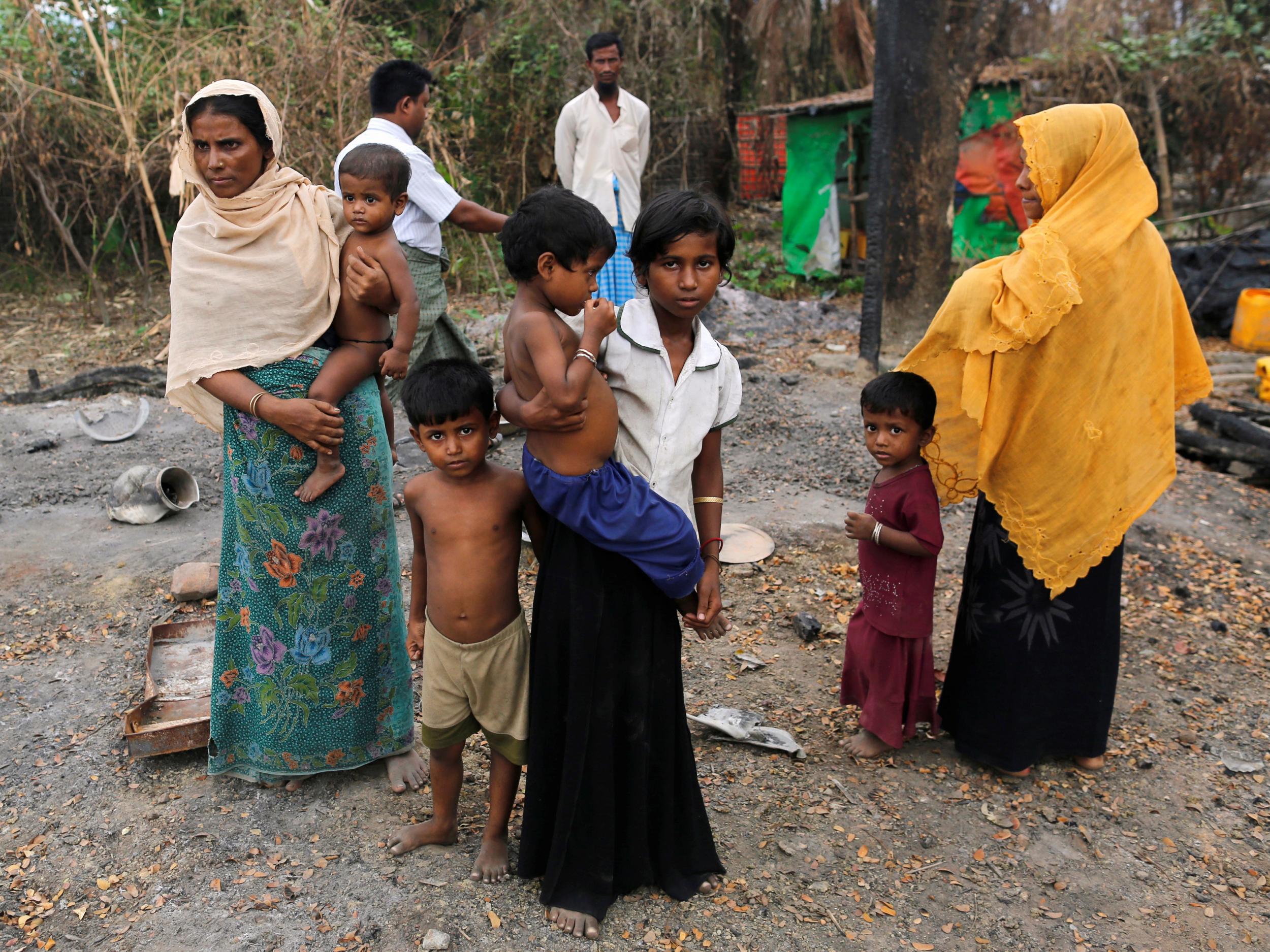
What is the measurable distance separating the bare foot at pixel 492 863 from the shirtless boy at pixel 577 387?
866mm

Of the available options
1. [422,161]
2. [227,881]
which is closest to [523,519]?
[227,881]

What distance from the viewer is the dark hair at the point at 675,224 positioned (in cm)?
198

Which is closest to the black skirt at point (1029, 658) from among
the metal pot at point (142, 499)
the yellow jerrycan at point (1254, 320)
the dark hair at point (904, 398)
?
the dark hair at point (904, 398)

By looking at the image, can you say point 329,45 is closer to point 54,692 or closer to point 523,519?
point 54,692

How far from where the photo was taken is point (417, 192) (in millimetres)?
4102

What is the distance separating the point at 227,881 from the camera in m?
2.44

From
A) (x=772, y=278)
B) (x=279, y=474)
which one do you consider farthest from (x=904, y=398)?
(x=772, y=278)

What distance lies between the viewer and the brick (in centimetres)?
405

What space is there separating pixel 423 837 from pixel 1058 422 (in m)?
2.12

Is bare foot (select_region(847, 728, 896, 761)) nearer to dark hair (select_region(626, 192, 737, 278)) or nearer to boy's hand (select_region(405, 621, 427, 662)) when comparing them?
boy's hand (select_region(405, 621, 427, 662))

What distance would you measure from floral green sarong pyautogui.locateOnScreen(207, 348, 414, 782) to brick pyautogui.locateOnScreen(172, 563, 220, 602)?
1468 mm

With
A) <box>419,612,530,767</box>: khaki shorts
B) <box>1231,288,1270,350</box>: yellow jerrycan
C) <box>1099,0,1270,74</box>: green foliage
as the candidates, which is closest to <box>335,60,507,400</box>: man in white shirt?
<box>419,612,530,767</box>: khaki shorts

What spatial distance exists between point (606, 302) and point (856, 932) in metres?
1.65

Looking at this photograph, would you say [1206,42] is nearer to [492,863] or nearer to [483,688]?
[483,688]
